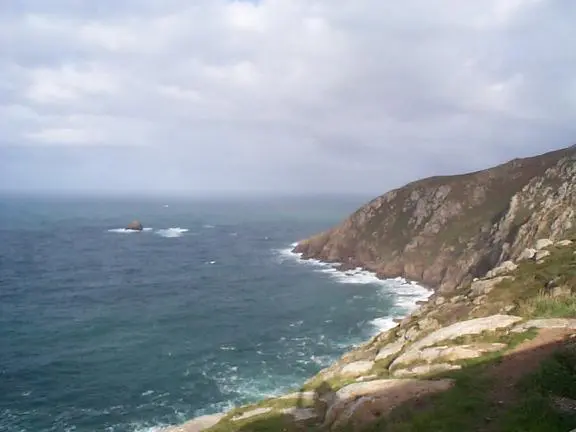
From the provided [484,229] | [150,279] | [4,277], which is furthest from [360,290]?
[4,277]

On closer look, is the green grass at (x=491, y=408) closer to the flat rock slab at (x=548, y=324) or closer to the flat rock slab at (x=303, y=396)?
the flat rock slab at (x=548, y=324)

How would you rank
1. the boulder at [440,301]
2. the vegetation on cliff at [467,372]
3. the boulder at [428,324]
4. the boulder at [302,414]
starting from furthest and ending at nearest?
the boulder at [440,301], the boulder at [428,324], the boulder at [302,414], the vegetation on cliff at [467,372]

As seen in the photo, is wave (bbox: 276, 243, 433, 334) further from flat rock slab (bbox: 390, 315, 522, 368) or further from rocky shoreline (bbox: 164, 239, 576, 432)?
rocky shoreline (bbox: 164, 239, 576, 432)

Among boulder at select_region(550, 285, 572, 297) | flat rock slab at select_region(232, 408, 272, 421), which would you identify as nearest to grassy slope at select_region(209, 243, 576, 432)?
flat rock slab at select_region(232, 408, 272, 421)

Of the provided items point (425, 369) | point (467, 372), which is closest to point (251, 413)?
point (425, 369)

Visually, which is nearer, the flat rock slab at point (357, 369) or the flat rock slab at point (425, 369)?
the flat rock slab at point (425, 369)

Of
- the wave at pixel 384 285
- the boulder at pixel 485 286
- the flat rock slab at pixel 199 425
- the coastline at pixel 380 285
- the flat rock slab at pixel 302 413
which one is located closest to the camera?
the flat rock slab at pixel 302 413

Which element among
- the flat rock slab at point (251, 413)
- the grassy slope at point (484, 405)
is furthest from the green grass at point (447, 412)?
the flat rock slab at point (251, 413)
